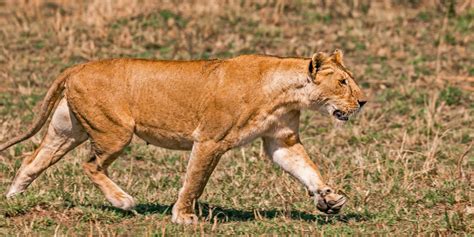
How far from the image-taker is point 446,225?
7.64 meters

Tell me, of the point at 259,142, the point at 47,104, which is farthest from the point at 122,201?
the point at 259,142

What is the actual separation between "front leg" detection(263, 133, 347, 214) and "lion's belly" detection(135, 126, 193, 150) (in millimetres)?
569

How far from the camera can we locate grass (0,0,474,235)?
25.8ft

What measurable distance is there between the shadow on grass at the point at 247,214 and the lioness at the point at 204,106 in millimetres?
186

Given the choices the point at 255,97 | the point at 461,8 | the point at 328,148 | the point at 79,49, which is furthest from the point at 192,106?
the point at 461,8

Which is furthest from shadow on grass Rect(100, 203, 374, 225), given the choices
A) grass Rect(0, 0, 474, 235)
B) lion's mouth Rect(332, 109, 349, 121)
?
lion's mouth Rect(332, 109, 349, 121)

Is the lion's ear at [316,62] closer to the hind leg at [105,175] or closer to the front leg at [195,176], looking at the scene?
the front leg at [195,176]

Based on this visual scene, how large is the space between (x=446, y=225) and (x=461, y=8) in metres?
7.82

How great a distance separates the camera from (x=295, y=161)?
26.1 feet

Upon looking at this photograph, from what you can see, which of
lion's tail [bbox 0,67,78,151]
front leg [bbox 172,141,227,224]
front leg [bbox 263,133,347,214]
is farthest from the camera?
lion's tail [bbox 0,67,78,151]

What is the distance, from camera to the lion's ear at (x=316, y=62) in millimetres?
7652

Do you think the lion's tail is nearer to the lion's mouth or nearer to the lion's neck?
the lion's neck

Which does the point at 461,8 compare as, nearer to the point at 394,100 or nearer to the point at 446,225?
the point at 394,100

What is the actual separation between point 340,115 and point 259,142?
3.00m
